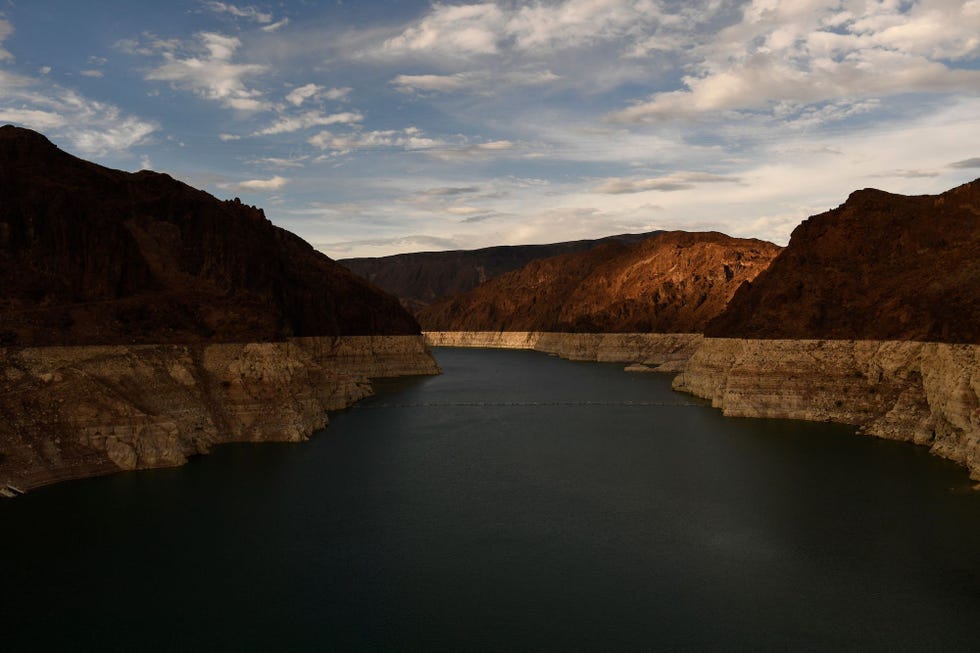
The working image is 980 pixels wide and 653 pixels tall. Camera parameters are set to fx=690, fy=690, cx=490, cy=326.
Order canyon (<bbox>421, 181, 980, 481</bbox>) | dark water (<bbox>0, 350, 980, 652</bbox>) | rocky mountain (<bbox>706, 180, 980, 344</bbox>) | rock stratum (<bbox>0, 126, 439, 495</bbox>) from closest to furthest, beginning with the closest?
dark water (<bbox>0, 350, 980, 652</bbox>)
rock stratum (<bbox>0, 126, 439, 495</bbox>)
canyon (<bbox>421, 181, 980, 481</bbox>)
rocky mountain (<bbox>706, 180, 980, 344</bbox>)

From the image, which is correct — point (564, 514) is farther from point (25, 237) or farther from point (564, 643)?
point (25, 237)

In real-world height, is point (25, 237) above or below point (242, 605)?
above

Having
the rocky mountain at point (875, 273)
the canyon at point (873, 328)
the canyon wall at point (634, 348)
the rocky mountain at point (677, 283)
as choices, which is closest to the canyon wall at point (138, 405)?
the canyon at point (873, 328)

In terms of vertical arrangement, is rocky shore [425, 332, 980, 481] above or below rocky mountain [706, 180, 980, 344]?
below

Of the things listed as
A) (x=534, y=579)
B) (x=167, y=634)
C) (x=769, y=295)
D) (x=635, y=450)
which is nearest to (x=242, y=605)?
(x=167, y=634)

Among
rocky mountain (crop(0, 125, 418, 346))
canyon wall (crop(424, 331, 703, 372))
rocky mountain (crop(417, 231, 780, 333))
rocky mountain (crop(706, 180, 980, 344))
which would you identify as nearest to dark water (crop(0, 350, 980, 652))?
rocky mountain (crop(0, 125, 418, 346))

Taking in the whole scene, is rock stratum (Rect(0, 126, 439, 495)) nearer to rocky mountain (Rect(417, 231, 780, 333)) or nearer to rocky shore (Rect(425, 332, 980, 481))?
rocky shore (Rect(425, 332, 980, 481))

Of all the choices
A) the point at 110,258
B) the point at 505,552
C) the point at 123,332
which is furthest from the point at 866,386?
the point at 110,258
